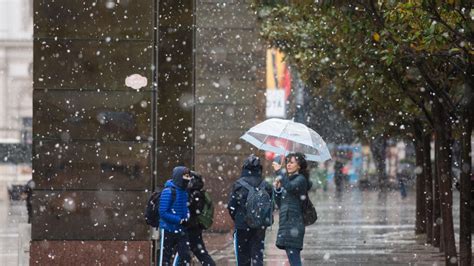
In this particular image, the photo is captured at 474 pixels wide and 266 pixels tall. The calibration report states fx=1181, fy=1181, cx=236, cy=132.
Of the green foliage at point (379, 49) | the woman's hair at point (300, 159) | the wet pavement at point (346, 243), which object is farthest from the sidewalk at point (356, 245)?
the woman's hair at point (300, 159)

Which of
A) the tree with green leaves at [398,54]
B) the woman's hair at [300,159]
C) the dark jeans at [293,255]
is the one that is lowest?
the dark jeans at [293,255]

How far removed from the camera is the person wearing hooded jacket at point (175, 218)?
13.1 meters

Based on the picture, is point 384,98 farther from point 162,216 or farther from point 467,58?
point 162,216

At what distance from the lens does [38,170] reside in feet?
50.2

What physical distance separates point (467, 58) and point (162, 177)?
481 centimetres

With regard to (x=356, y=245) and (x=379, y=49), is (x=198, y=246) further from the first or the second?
(x=356, y=245)

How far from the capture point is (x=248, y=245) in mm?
13602

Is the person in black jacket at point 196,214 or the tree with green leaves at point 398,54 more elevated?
the tree with green leaves at point 398,54

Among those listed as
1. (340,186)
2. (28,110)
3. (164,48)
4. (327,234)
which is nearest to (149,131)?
(164,48)

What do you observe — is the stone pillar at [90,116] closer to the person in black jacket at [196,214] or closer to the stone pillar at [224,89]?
the person in black jacket at [196,214]

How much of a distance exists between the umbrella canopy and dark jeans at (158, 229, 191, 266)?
1376 millimetres

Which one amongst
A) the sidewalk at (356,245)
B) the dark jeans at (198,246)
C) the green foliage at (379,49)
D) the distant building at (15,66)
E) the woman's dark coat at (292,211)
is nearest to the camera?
the woman's dark coat at (292,211)

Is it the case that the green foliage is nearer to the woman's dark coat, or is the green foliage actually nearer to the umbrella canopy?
the umbrella canopy

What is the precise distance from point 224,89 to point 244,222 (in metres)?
12.7
